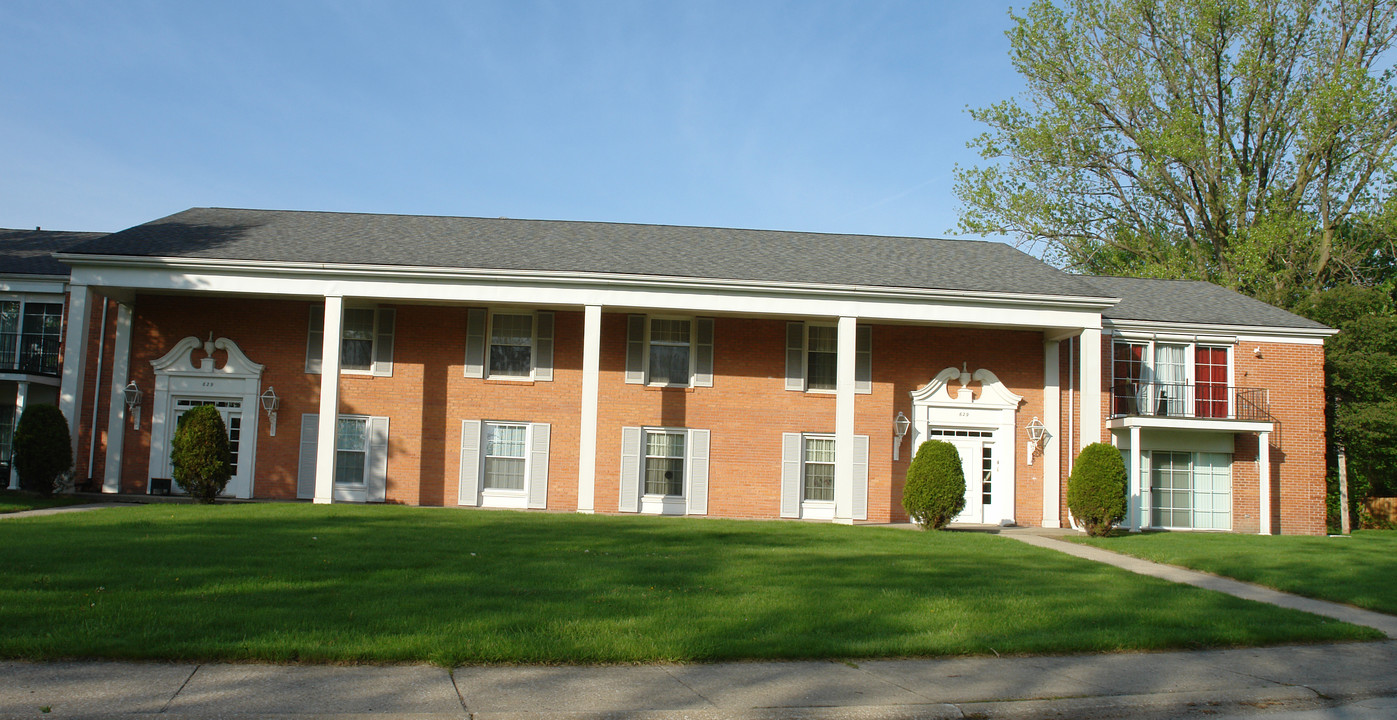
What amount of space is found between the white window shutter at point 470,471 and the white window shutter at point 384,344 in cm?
225

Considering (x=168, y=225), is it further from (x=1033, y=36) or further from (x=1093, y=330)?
(x=1033, y=36)

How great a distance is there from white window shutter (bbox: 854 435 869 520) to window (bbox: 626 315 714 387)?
3.60 metres

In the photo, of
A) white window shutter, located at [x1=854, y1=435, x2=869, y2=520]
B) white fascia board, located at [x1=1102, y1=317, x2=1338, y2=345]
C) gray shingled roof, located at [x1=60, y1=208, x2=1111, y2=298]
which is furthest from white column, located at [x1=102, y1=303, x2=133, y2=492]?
white fascia board, located at [x1=1102, y1=317, x2=1338, y2=345]

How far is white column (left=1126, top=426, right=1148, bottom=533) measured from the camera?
20.9 meters

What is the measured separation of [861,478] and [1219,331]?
8999 millimetres

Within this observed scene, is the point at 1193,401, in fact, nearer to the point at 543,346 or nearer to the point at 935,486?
the point at 935,486

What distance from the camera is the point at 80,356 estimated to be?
19.2 m

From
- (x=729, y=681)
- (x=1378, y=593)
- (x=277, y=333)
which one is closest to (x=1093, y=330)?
(x=1378, y=593)

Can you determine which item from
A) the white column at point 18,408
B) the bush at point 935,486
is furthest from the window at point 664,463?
the white column at point 18,408

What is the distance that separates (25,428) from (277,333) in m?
4.97

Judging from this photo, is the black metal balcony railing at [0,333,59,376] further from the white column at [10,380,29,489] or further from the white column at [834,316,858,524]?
the white column at [834,316,858,524]

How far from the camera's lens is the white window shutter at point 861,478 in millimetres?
21141

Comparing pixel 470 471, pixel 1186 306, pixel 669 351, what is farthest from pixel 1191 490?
pixel 470 471

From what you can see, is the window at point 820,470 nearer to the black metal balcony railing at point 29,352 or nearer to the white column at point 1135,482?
the white column at point 1135,482
